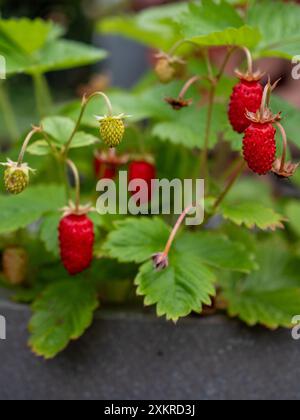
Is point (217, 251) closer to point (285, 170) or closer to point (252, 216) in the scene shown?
point (252, 216)

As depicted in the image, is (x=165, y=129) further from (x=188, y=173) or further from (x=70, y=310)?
(x=70, y=310)

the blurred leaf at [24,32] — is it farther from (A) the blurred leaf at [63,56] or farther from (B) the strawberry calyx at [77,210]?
(B) the strawberry calyx at [77,210]

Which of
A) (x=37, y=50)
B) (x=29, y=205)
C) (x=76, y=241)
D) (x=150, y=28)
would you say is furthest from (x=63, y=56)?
(x=76, y=241)

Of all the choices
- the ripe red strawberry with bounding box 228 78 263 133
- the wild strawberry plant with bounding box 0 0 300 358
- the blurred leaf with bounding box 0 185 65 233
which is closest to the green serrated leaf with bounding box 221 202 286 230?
the wild strawberry plant with bounding box 0 0 300 358

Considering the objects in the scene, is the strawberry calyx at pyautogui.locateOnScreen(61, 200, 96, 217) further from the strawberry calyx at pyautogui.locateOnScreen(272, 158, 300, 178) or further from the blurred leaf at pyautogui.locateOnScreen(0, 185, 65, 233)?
the strawberry calyx at pyautogui.locateOnScreen(272, 158, 300, 178)
